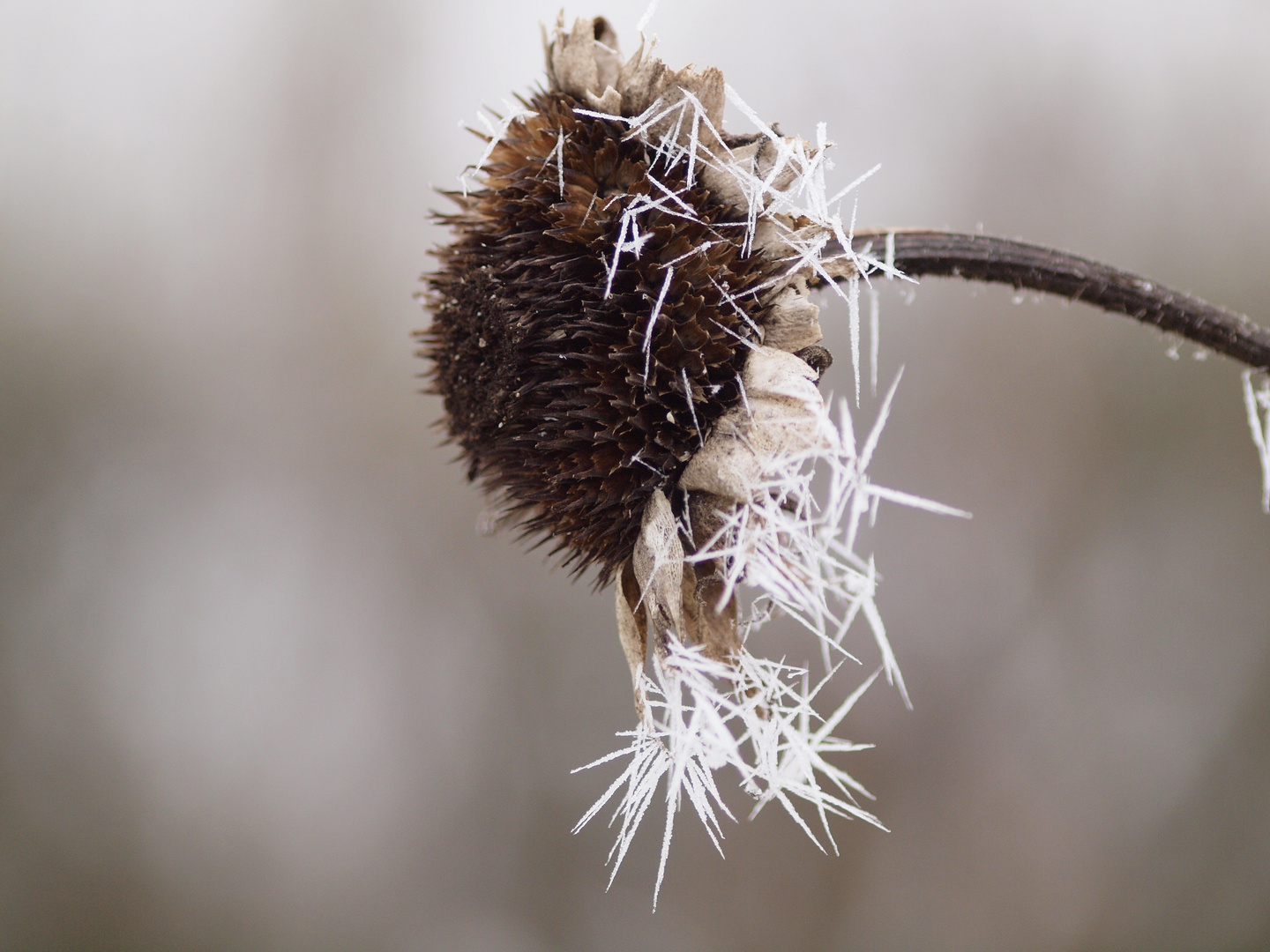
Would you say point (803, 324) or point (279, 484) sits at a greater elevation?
point (803, 324)

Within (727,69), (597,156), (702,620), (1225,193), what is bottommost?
(702,620)

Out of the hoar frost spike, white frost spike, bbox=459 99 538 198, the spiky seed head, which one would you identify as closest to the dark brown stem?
the hoar frost spike

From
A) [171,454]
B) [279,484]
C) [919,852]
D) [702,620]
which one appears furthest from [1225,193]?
[171,454]

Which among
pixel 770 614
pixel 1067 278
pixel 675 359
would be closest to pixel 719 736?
pixel 770 614

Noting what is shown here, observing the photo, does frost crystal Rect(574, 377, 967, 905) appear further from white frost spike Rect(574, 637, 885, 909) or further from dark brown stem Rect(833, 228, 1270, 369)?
dark brown stem Rect(833, 228, 1270, 369)

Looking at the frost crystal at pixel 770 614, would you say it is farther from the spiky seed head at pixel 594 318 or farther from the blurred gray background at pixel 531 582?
the blurred gray background at pixel 531 582

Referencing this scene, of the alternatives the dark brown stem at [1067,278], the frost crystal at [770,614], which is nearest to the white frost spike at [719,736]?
the frost crystal at [770,614]

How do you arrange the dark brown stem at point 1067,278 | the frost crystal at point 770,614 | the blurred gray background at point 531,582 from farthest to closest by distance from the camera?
the blurred gray background at point 531,582
the dark brown stem at point 1067,278
the frost crystal at point 770,614

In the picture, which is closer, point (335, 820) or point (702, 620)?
point (702, 620)

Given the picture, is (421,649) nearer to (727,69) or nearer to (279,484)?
(279,484)
